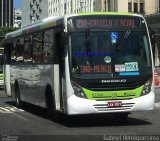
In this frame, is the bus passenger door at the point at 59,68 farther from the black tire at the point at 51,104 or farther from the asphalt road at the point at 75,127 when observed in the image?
the asphalt road at the point at 75,127

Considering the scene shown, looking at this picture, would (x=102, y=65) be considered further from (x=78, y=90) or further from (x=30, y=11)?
(x=30, y=11)

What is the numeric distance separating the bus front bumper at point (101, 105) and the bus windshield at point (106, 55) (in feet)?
2.07

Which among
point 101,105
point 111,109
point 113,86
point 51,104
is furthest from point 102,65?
point 51,104

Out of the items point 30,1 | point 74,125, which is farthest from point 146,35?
point 30,1

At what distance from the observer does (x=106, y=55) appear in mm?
14477

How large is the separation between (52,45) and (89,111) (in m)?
2.57

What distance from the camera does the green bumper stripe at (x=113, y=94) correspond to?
14.3 m

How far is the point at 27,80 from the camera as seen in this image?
19266 mm

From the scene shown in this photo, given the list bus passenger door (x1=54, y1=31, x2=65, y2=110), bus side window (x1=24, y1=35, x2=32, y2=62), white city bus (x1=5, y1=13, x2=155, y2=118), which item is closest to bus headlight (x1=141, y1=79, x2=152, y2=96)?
white city bus (x1=5, y1=13, x2=155, y2=118)

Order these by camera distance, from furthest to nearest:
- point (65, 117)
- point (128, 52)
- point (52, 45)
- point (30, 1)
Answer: point (30, 1) → point (65, 117) → point (52, 45) → point (128, 52)

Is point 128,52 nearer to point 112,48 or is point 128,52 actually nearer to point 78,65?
point 112,48

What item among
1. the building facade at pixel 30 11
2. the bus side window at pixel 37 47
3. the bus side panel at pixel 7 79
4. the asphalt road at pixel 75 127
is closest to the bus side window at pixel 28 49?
the bus side window at pixel 37 47

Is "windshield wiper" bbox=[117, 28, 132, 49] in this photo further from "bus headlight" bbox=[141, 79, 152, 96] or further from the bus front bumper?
the bus front bumper

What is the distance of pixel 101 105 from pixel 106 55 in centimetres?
129
